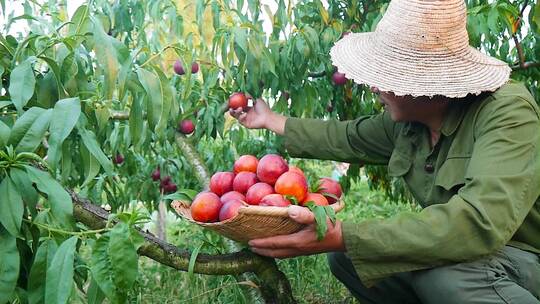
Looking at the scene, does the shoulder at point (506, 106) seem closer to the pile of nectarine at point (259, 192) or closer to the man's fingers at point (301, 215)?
the pile of nectarine at point (259, 192)

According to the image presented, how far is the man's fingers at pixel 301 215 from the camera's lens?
207 cm

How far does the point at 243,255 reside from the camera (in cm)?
250

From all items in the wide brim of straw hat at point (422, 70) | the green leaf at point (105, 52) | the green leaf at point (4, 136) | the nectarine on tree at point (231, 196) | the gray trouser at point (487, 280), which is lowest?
the gray trouser at point (487, 280)

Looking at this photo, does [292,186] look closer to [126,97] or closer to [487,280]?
[487,280]

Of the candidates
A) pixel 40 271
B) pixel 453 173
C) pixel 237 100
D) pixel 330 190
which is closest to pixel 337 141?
pixel 237 100

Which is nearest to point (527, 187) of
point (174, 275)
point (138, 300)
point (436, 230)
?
point (436, 230)

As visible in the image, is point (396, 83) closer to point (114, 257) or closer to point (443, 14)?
point (443, 14)

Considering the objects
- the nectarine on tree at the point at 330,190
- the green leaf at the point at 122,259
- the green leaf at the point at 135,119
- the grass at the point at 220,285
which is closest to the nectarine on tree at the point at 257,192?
the nectarine on tree at the point at 330,190

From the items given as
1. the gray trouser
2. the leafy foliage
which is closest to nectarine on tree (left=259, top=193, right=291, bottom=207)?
the leafy foliage

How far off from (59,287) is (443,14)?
151cm

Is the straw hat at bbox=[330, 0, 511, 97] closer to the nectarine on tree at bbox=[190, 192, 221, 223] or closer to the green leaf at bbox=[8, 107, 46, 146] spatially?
the nectarine on tree at bbox=[190, 192, 221, 223]

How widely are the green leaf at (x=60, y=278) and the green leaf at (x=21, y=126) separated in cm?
28

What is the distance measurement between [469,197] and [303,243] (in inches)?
19.2

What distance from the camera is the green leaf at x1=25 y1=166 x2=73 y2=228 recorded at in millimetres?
1642
